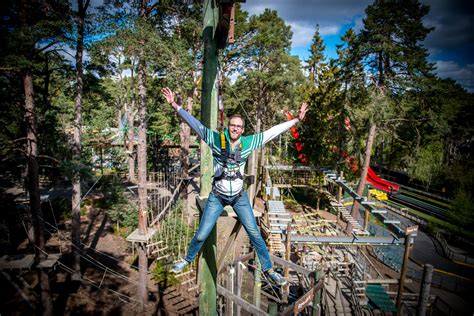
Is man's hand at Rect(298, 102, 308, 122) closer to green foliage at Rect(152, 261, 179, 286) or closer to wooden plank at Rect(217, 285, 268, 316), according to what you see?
wooden plank at Rect(217, 285, 268, 316)

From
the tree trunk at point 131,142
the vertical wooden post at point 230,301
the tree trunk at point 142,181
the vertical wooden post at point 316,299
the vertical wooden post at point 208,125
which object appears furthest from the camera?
the tree trunk at point 131,142

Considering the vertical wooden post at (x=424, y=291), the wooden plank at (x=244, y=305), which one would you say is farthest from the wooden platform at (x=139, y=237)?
the vertical wooden post at (x=424, y=291)

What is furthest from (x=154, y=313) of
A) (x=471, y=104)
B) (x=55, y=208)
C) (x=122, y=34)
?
(x=471, y=104)

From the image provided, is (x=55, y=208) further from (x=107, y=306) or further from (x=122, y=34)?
(x=122, y=34)

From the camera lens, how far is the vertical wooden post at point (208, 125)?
7.64 feet

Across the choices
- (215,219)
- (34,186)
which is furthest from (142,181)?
(215,219)

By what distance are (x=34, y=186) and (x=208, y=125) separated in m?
9.12

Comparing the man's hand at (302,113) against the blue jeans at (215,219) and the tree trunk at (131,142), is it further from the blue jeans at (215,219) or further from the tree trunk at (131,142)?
the tree trunk at (131,142)

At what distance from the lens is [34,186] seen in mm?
8461

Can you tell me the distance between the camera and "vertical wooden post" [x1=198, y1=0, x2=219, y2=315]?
233 cm

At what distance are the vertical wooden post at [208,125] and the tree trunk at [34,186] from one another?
826 centimetres

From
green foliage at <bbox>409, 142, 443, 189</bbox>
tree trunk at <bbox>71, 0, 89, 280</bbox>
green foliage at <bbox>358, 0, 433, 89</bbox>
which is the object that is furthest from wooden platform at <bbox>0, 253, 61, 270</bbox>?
green foliage at <bbox>409, 142, 443, 189</bbox>

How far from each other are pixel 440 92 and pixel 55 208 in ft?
89.4

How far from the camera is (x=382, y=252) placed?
1714 cm
